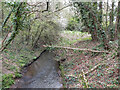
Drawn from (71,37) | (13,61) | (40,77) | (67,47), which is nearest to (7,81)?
(40,77)

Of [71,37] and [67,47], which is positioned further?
[71,37]

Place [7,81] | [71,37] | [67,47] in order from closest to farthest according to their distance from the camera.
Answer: [7,81], [67,47], [71,37]

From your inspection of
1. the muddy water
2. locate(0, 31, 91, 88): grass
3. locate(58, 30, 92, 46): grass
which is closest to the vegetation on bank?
locate(0, 31, 91, 88): grass

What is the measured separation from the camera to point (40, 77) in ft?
25.7

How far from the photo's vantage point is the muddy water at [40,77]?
6.83m

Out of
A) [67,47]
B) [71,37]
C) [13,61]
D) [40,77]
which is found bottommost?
[40,77]

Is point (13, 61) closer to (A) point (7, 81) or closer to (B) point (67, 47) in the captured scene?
(A) point (7, 81)

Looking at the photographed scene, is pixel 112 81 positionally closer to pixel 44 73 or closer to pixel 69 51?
pixel 44 73

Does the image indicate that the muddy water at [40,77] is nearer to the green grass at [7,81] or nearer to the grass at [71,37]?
the green grass at [7,81]

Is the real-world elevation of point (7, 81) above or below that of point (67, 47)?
below

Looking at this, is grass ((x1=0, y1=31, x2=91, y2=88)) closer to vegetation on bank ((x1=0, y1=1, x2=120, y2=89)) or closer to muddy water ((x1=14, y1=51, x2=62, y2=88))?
vegetation on bank ((x1=0, y1=1, x2=120, y2=89))

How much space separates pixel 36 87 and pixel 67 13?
952 cm

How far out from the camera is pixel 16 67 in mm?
8492

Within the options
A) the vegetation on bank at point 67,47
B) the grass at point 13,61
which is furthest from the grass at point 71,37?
the grass at point 13,61
